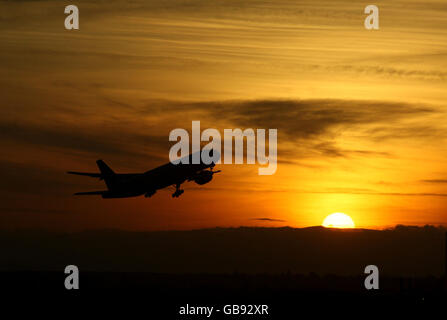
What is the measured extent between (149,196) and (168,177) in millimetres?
8895
